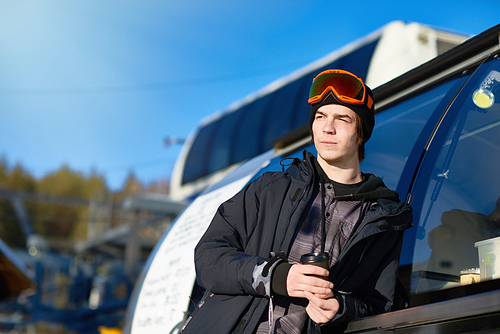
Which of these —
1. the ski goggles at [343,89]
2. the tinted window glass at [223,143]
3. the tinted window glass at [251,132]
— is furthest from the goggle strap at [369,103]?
the tinted window glass at [223,143]

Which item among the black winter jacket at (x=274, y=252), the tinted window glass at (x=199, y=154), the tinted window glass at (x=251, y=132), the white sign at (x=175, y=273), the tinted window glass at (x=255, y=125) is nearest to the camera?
the black winter jacket at (x=274, y=252)

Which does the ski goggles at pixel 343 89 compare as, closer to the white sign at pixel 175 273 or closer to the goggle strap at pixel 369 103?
the goggle strap at pixel 369 103

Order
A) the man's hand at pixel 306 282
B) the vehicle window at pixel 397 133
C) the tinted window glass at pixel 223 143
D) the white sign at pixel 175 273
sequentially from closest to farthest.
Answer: the man's hand at pixel 306 282, the vehicle window at pixel 397 133, the white sign at pixel 175 273, the tinted window glass at pixel 223 143

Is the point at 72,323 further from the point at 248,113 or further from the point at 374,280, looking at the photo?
the point at 374,280

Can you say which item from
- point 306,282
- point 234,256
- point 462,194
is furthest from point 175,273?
point 462,194

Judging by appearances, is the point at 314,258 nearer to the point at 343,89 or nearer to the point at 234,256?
the point at 234,256

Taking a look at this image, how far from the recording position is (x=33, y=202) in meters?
60.5

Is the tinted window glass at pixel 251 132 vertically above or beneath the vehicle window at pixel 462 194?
above

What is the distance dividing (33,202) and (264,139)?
60.6 metres

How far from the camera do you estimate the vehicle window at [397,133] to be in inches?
85.4

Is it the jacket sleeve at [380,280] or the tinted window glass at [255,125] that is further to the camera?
the tinted window glass at [255,125]

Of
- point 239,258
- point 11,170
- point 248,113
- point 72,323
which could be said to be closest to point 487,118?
point 239,258

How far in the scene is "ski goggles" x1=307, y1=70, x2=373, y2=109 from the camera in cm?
175

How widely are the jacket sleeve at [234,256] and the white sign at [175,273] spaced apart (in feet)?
3.00
